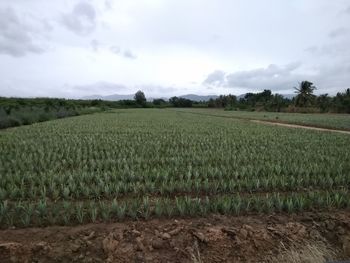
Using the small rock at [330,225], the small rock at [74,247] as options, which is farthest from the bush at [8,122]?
the small rock at [330,225]

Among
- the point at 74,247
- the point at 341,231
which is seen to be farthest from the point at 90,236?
the point at 341,231

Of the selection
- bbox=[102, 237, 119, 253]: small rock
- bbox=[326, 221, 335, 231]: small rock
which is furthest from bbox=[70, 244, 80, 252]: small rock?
bbox=[326, 221, 335, 231]: small rock

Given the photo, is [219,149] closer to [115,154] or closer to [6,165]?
[115,154]

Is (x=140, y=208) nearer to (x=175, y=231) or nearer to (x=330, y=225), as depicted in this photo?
(x=175, y=231)

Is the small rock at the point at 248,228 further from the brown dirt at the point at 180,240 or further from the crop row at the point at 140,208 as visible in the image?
the crop row at the point at 140,208

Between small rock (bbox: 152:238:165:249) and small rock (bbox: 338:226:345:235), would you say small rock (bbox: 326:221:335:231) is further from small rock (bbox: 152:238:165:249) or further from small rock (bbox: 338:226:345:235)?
small rock (bbox: 152:238:165:249)

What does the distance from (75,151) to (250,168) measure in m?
6.19

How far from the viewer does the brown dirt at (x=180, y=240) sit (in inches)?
192

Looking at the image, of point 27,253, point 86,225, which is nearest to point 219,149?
point 86,225

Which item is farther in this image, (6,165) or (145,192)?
(6,165)

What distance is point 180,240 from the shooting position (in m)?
5.21

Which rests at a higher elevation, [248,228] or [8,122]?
[248,228]

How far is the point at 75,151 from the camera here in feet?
40.3

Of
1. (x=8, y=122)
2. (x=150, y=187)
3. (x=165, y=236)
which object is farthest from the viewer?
(x=8, y=122)
